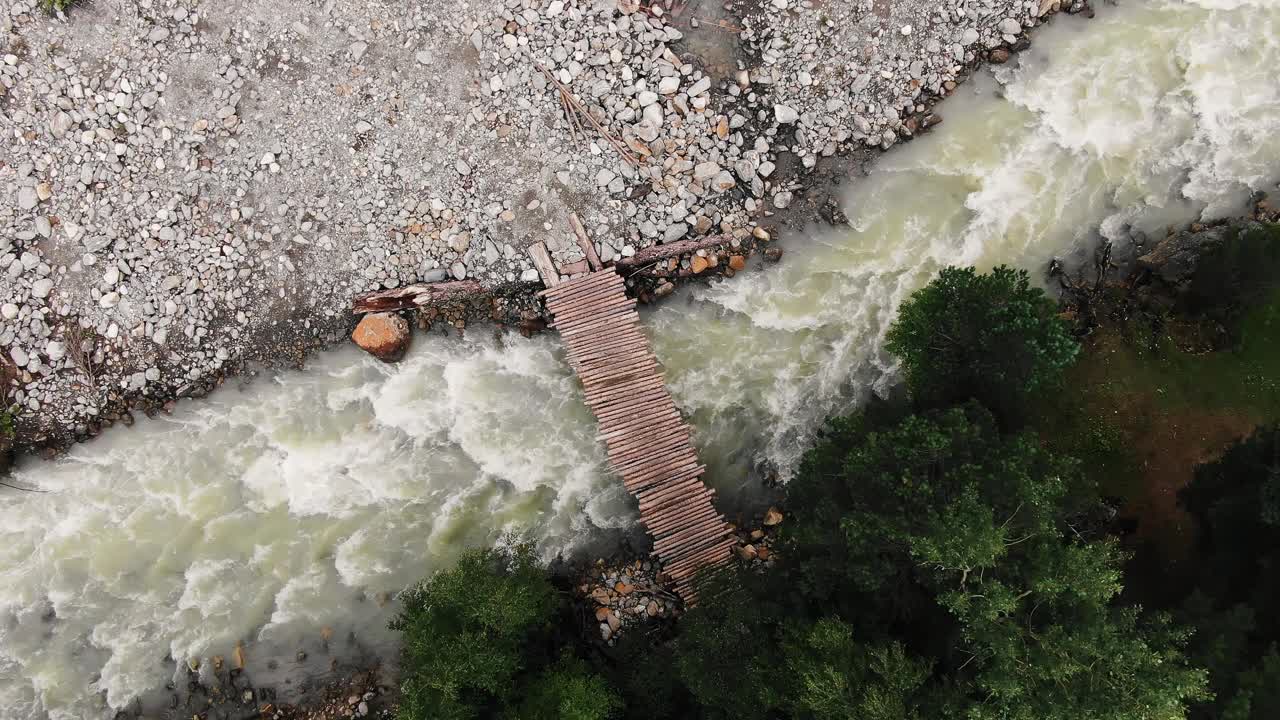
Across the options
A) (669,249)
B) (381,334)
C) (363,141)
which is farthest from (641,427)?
(363,141)

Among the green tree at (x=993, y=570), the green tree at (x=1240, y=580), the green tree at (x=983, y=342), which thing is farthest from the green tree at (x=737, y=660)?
the green tree at (x=1240, y=580)

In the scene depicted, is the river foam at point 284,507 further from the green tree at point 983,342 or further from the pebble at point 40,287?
the green tree at point 983,342

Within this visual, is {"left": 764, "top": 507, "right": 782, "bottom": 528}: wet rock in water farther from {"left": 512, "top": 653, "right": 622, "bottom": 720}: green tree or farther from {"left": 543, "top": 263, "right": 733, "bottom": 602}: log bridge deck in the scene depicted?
{"left": 512, "top": 653, "right": 622, "bottom": 720}: green tree

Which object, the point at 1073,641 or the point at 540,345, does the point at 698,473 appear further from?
the point at 1073,641

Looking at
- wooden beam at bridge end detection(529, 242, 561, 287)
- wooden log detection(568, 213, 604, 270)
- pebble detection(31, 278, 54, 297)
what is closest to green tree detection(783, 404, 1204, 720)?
wooden log detection(568, 213, 604, 270)

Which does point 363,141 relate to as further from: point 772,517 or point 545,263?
point 772,517

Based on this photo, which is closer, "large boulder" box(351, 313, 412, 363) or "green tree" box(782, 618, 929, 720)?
"green tree" box(782, 618, 929, 720)

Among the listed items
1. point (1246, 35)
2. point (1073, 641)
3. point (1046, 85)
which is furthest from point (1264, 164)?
point (1073, 641)
